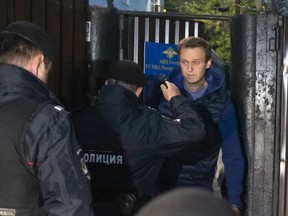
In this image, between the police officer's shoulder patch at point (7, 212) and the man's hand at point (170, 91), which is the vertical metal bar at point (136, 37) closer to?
the man's hand at point (170, 91)

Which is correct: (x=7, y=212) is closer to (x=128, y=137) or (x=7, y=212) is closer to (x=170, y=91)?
(x=128, y=137)

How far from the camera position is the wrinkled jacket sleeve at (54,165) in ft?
8.14

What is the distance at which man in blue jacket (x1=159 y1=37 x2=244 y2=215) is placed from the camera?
408cm

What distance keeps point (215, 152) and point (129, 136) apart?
2.55 feet

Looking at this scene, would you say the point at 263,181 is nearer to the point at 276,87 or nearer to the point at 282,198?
the point at 282,198

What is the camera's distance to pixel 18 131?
250cm

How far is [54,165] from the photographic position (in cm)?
248

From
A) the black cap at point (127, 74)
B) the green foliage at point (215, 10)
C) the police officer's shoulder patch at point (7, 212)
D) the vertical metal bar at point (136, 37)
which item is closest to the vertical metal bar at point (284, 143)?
the black cap at point (127, 74)

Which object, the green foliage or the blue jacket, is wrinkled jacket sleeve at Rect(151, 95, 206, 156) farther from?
the green foliage

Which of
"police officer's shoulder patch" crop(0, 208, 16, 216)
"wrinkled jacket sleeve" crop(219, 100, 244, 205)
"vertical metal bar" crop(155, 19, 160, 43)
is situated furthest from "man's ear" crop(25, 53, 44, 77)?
"vertical metal bar" crop(155, 19, 160, 43)

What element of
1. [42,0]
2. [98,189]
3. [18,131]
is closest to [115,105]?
[98,189]

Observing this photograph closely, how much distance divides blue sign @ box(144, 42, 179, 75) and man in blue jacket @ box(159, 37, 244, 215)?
1.29 m

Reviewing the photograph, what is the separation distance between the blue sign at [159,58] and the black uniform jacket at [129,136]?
185cm

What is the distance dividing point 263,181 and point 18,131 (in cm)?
241
